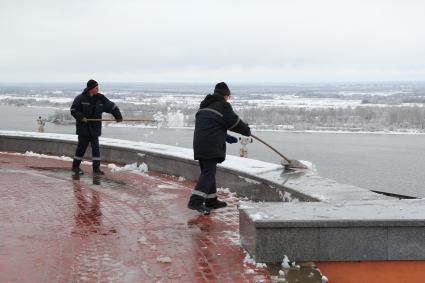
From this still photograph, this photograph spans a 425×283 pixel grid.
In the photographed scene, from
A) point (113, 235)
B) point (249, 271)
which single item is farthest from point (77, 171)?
point (249, 271)

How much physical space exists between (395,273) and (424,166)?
42606 mm

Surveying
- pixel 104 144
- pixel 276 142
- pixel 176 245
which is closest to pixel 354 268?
pixel 176 245

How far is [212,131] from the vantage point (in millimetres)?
5914

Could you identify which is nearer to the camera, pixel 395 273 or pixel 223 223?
pixel 395 273

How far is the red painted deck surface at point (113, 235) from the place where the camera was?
4.07 metres

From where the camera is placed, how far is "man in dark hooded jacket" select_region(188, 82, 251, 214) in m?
5.88

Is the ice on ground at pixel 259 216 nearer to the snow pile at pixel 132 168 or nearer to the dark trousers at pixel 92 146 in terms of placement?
the dark trousers at pixel 92 146

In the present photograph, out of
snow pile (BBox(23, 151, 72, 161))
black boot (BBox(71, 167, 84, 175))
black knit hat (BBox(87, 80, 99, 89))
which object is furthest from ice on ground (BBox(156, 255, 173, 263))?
snow pile (BBox(23, 151, 72, 161))

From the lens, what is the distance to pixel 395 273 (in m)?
4.25

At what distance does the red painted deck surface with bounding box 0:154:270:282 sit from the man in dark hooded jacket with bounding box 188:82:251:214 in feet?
1.07

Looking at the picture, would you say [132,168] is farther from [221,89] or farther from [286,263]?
[286,263]

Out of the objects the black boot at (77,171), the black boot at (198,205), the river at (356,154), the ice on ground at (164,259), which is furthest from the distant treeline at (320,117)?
the ice on ground at (164,259)

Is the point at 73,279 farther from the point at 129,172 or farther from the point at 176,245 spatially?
the point at 129,172

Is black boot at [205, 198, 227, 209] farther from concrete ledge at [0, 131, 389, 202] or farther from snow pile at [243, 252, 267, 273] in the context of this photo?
snow pile at [243, 252, 267, 273]
